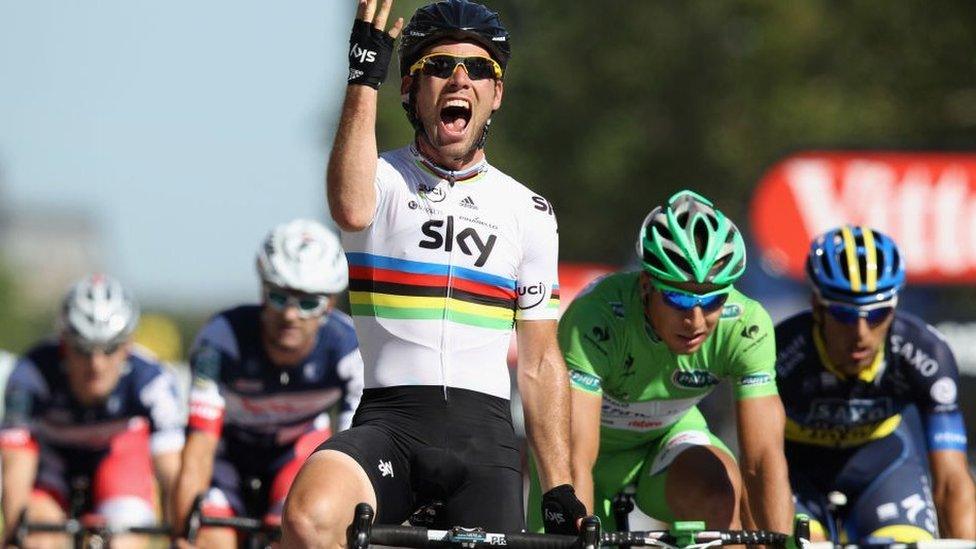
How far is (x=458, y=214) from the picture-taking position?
6.46 metres

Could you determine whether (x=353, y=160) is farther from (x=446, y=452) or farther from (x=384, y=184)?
(x=446, y=452)

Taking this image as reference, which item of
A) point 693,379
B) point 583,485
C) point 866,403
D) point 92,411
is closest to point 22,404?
point 92,411

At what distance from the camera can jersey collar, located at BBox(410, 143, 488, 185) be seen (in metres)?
6.52

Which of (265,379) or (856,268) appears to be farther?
(265,379)

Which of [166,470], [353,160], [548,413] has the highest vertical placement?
[353,160]

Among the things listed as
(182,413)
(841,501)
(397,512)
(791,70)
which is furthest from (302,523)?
(791,70)

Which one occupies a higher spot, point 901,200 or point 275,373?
point 901,200

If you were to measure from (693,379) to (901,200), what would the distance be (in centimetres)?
1768

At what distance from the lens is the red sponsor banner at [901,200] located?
2470cm

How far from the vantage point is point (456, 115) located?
21.2 feet

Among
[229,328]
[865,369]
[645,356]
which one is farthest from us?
[229,328]

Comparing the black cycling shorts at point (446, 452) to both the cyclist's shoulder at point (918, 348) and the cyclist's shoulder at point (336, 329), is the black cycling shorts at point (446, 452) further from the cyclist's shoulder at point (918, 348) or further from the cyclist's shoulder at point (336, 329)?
the cyclist's shoulder at point (336, 329)

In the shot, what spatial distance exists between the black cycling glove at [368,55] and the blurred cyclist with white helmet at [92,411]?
5.83m

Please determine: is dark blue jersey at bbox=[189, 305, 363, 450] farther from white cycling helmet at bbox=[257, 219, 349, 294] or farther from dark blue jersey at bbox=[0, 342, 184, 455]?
dark blue jersey at bbox=[0, 342, 184, 455]
